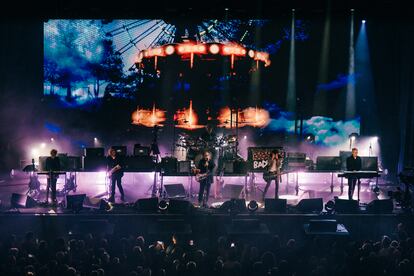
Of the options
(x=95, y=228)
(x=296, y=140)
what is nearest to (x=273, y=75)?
(x=296, y=140)

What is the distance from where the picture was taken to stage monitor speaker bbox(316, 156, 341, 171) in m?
17.2

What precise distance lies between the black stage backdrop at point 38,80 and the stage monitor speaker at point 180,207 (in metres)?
10.2

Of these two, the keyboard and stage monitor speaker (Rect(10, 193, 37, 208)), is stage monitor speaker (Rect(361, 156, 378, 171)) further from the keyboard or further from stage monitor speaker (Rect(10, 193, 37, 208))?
stage monitor speaker (Rect(10, 193, 37, 208))

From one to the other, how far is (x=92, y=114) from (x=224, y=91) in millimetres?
5792

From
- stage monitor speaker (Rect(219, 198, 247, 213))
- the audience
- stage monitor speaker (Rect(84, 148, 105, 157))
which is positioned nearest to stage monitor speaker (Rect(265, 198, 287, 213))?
stage monitor speaker (Rect(219, 198, 247, 213))

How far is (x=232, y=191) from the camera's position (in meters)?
15.6

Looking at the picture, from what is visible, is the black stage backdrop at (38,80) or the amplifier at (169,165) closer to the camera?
the amplifier at (169,165)

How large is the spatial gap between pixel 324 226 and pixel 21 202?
27.3 ft

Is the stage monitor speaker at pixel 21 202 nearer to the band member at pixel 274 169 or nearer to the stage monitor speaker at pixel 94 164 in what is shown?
the stage monitor speaker at pixel 94 164

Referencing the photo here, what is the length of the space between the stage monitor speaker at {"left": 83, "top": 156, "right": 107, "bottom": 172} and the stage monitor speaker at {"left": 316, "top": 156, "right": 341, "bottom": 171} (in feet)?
23.7

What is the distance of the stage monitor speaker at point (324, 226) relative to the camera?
12531 millimetres

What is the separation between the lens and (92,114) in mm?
21969

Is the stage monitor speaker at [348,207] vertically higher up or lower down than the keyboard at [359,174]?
lower down

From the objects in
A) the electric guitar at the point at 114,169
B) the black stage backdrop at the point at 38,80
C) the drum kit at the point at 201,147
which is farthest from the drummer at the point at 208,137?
the black stage backdrop at the point at 38,80
